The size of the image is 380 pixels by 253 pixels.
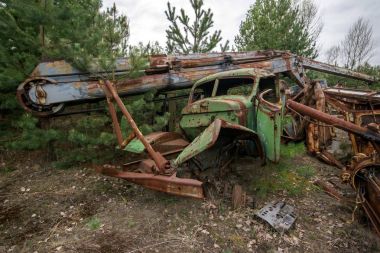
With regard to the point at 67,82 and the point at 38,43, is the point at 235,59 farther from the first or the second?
the point at 38,43

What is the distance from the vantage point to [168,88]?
18.1 ft

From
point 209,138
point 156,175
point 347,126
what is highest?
point 347,126

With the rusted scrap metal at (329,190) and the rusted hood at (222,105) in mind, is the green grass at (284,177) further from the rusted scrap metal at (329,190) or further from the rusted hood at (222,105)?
the rusted hood at (222,105)

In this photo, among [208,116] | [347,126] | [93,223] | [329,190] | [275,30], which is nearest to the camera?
[347,126]

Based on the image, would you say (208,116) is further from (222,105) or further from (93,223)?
(93,223)

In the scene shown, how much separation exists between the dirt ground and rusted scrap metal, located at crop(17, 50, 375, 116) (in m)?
1.52

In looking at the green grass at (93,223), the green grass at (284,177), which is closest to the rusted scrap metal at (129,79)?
the green grass at (93,223)

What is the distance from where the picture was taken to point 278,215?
11.3ft

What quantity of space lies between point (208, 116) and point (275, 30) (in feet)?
37.3

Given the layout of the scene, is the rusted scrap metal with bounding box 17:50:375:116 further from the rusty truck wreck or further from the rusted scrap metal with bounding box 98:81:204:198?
the rusted scrap metal with bounding box 98:81:204:198

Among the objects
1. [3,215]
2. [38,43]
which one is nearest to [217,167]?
[3,215]

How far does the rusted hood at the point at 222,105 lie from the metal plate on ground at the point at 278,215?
1492 mm

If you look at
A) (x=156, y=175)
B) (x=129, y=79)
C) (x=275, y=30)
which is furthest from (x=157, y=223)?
(x=275, y=30)

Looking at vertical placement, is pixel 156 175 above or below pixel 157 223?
above
